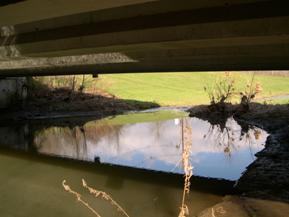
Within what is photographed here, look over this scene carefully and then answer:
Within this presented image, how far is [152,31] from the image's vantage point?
280 inches

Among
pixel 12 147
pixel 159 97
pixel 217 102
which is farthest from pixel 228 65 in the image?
pixel 159 97

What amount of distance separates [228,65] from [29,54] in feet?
15.2

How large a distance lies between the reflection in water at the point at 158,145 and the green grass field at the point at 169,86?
6.39 metres

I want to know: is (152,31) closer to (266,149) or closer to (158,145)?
(266,149)

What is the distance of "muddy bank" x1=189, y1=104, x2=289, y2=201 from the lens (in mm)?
7109

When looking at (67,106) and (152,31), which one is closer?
(152,31)

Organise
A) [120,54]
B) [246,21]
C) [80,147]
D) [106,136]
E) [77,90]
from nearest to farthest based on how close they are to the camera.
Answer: [246,21] < [120,54] < [80,147] < [106,136] < [77,90]

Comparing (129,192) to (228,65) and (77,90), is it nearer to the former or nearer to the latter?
(228,65)

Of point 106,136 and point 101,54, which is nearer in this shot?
point 101,54

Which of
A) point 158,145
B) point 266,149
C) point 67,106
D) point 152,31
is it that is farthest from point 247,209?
point 67,106

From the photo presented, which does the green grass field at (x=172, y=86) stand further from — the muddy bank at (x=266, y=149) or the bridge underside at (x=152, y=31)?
the bridge underside at (x=152, y=31)

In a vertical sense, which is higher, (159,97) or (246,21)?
(246,21)

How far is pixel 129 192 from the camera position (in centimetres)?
729

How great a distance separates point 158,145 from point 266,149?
3009 millimetres
